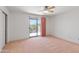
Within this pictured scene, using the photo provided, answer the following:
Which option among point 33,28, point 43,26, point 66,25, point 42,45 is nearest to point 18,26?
point 33,28

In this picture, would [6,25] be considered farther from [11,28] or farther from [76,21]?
[76,21]

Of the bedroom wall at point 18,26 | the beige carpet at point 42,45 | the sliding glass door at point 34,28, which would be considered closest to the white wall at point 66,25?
the beige carpet at point 42,45

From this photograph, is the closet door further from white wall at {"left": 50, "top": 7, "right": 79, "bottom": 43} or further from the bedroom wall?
white wall at {"left": 50, "top": 7, "right": 79, "bottom": 43}

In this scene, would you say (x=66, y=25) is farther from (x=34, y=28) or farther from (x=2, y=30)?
(x=2, y=30)

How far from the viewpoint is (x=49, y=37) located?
200cm

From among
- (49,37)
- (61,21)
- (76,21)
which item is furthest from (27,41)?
(76,21)

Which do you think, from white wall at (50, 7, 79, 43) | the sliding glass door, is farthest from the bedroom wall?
white wall at (50, 7, 79, 43)

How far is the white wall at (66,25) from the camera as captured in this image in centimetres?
182

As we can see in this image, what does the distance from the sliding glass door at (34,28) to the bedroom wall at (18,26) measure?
0.29 feet

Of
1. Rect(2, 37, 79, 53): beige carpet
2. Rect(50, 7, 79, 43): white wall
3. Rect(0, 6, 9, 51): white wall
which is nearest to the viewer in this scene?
Rect(0, 6, 9, 51): white wall

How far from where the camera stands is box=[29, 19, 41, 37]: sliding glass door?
1.91 metres

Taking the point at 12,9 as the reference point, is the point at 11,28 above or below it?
below

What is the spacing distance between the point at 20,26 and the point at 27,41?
0.37 m

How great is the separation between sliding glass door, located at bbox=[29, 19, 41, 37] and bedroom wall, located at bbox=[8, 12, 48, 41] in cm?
9
